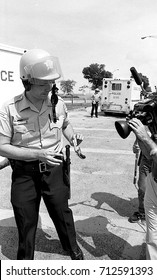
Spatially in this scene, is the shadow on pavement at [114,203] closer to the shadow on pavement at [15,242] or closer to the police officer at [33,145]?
the shadow on pavement at [15,242]

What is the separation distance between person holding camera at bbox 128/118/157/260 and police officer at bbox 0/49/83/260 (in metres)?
0.64

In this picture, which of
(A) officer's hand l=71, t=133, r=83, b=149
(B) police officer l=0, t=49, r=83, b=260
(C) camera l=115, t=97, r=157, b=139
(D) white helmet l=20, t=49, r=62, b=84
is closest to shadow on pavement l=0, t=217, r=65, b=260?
(B) police officer l=0, t=49, r=83, b=260

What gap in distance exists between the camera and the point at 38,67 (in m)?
2.06

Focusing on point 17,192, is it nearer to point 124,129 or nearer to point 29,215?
point 29,215

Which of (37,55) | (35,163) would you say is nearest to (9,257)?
(35,163)

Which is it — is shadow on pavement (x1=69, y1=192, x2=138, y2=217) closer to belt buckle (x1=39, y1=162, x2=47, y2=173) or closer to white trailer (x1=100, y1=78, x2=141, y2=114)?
belt buckle (x1=39, y1=162, x2=47, y2=173)

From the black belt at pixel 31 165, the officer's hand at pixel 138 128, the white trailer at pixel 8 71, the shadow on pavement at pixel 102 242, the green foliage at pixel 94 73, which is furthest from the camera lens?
the green foliage at pixel 94 73

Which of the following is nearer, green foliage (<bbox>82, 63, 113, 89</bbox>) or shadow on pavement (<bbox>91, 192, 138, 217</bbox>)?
shadow on pavement (<bbox>91, 192, 138, 217</bbox>)

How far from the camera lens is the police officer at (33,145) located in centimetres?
210

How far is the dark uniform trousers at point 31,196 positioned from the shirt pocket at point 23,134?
17 cm

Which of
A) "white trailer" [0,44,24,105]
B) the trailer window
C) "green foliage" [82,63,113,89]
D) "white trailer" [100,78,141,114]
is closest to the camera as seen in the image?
"white trailer" [0,44,24,105]

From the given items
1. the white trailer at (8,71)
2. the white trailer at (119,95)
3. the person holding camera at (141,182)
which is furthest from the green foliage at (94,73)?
the person holding camera at (141,182)

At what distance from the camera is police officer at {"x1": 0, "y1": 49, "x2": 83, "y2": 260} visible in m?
2.10

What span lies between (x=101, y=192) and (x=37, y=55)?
284cm
